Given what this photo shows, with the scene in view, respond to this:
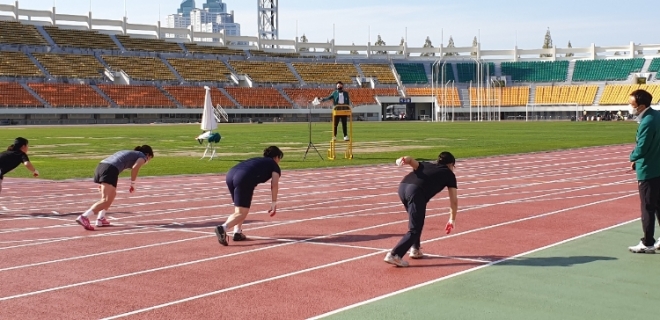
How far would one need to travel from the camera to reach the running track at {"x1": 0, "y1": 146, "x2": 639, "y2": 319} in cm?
749

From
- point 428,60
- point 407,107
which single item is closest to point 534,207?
point 407,107

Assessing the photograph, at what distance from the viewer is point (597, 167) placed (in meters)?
23.1

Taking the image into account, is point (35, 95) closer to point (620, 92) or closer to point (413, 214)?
point (620, 92)

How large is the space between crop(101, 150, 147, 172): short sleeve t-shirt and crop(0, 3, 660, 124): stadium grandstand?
59.7 m

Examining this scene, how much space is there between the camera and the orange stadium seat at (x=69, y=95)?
250 feet

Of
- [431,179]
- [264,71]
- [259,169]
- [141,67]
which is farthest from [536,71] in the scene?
[431,179]

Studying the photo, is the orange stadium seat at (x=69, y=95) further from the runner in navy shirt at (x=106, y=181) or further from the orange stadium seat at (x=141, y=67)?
the runner in navy shirt at (x=106, y=181)

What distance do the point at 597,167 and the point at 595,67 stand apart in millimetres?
87124

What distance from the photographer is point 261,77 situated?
323ft

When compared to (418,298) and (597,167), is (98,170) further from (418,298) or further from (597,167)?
(597,167)

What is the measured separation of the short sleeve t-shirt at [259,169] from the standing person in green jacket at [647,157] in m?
4.58

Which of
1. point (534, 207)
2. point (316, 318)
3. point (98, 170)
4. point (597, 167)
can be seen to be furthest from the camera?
point (597, 167)

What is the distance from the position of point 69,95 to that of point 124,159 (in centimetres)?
6925

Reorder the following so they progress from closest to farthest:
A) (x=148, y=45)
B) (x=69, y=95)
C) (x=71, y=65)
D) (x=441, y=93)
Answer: (x=69, y=95)
(x=71, y=65)
(x=148, y=45)
(x=441, y=93)
